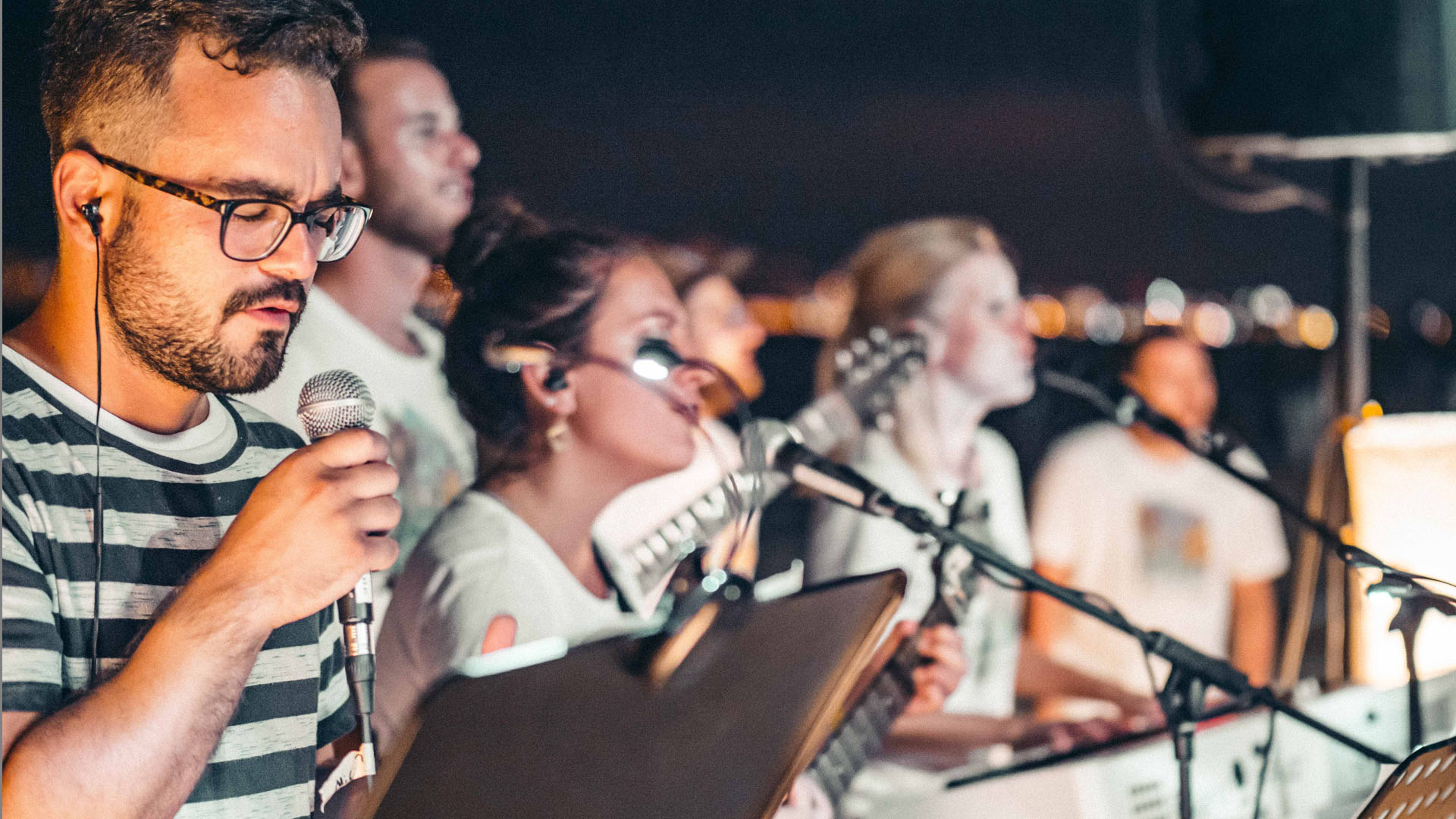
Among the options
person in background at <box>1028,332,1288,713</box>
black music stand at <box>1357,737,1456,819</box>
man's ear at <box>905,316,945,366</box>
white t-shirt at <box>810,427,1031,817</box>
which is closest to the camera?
black music stand at <box>1357,737,1456,819</box>

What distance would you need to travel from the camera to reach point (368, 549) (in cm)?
113

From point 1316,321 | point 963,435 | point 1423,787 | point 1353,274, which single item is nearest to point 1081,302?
point 1316,321

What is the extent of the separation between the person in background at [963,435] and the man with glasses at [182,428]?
1293 mm

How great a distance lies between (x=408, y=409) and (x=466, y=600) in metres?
0.29

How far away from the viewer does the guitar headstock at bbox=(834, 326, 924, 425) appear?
240 centimetres

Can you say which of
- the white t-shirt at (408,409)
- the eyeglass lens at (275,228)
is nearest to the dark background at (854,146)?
the eyeglass lens at (275,228)

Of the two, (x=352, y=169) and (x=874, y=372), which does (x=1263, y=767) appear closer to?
(x=874, y=372)

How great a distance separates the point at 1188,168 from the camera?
336 centimetres

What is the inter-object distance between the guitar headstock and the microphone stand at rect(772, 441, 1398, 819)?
921mm

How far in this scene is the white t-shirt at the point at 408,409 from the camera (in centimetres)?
165

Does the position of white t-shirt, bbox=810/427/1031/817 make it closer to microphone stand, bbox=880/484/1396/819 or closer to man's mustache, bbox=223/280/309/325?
microphone stand, bbox=880/484/1396/819

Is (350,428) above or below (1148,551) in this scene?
above

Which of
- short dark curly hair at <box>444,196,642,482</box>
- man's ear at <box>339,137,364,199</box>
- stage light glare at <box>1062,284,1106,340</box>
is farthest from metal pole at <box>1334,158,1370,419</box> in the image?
man's ear at <box>339,137,364,199</box>

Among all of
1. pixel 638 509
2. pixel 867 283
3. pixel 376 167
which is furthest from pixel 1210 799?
pixel 376 167
